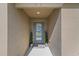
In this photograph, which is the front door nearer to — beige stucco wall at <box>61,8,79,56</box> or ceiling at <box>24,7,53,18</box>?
ceiling at <box>24,7,53,18</box>

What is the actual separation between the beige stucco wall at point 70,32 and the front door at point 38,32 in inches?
190

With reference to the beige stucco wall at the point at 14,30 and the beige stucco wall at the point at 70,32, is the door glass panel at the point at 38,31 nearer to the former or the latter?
the beige stucco wall at the point at 14,30

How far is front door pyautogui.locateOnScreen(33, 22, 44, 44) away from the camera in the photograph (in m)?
8.44

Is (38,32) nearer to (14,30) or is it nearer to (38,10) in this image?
(38,10)

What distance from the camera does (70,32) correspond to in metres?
3.64

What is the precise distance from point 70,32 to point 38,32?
4.97 metres

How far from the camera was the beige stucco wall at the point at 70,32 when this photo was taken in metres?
3.59

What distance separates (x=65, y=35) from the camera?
3.63m

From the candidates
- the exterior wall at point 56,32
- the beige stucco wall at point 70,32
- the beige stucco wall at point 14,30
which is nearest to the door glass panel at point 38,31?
the exterior wall at point 56,32

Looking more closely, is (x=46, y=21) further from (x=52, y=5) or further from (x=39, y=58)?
(x=39, y=58)
